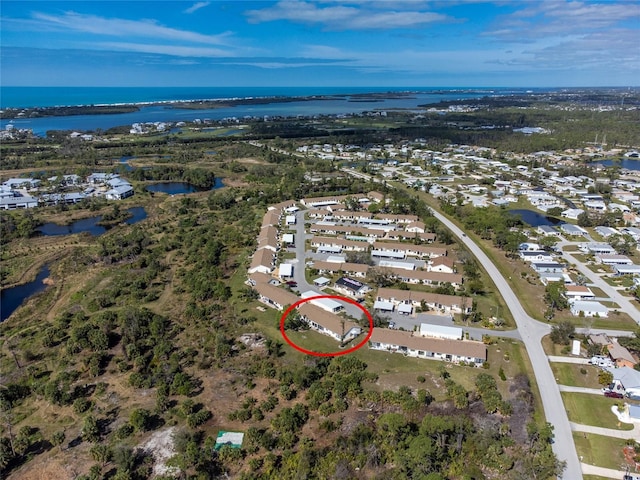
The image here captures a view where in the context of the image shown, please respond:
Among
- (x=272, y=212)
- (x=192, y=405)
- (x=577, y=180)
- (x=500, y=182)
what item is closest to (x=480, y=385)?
(x=192, y=405)

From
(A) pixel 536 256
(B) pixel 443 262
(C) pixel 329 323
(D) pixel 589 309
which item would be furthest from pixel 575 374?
(A) pixel 536 256

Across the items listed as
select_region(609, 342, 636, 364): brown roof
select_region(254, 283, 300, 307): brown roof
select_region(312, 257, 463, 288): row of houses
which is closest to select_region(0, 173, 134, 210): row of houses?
select_region(254, 283, 300, 307): brown roof

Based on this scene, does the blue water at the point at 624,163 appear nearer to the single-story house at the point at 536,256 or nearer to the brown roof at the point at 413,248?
the single-story house at the point at 536,256

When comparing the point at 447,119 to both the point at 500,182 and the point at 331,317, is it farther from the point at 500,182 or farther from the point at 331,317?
the point at 331,317

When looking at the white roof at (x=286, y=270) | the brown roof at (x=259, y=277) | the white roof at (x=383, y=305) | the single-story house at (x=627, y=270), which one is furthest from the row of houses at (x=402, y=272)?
the single-story house at (x=627, y=270)

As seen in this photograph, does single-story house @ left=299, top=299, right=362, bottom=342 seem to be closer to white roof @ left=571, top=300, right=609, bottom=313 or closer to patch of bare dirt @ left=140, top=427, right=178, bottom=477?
patch of bare dirt @ left=140, top=427, right=178, bottom=477

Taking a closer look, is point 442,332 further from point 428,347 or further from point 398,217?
point 398,217
